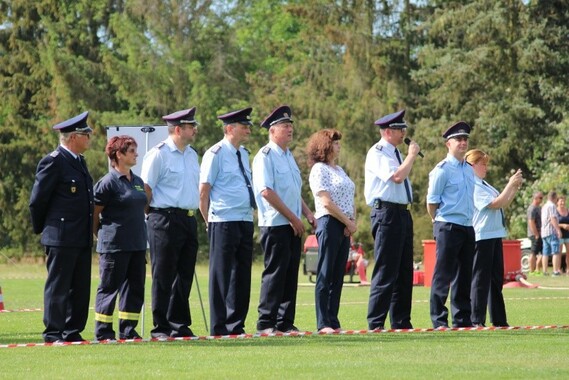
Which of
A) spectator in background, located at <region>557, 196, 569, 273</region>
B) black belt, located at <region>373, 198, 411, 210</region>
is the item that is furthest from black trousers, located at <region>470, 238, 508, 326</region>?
spectator in background, located at <region>557, 196, 569, 273</region>

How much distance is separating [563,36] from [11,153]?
21.7 meters

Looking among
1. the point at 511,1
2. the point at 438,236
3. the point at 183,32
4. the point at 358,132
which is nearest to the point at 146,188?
the point at 438,236

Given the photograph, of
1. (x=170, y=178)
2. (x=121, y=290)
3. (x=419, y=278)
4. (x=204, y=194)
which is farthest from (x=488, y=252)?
(x=419, y=278)

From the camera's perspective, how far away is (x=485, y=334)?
12.8 m

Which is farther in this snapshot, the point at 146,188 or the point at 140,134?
the point at 140,134

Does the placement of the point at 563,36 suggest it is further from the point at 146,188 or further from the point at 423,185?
the point at 146,188

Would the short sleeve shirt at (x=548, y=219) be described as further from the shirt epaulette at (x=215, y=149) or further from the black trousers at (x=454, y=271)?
the shirt epaulette at (x=215, y=149)

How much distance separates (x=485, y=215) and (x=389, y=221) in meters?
1.51

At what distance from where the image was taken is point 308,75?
153 ft

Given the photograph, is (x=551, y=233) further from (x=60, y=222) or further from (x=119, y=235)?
(x=60, y=222)

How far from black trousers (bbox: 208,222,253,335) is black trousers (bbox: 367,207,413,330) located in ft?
4.56

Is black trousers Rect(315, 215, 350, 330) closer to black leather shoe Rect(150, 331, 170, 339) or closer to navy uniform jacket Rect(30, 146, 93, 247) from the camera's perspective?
black leather shoe Rect(150, 331, 170, 339)

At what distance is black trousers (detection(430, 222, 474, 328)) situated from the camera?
13727 millimetres

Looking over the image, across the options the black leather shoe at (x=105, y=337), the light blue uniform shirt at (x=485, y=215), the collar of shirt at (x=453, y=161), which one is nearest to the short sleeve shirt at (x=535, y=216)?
the light blue uniform shirt at (x=485, y=215)
